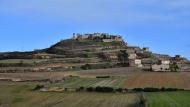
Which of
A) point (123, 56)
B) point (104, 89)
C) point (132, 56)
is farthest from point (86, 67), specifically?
point (104, 89)

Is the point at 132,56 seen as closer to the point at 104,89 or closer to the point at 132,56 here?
the point at 132,56

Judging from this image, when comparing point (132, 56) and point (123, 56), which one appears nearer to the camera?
point (123, 56)

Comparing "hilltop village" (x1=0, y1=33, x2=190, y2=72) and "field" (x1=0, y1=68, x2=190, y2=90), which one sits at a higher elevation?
"hilltop village" (x1=0, y1=33, x2=190, y2=72)

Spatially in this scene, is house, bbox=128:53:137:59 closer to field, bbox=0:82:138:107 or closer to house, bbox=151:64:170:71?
house, bbox=151:64:170:71

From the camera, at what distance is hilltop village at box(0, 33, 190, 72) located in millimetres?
126000

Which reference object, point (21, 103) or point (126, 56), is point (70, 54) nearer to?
point (126, 56)

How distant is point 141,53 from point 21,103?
129519mm

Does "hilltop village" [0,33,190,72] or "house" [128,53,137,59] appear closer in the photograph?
"hilltop village" [0,33,190,72]

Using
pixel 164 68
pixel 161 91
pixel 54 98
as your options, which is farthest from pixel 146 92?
pixel 164 68

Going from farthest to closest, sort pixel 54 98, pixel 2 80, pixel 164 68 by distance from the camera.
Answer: pixel 164 68
pixel 2 80
pixel 54 98

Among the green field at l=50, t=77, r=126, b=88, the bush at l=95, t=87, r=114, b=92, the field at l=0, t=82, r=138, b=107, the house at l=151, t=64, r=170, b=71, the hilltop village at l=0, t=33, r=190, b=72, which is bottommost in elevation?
the field at l=0, t=82, r=138, b=107

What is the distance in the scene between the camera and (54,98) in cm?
5541

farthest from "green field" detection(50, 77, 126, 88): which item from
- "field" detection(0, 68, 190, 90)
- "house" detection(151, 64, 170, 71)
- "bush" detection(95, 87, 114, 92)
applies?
"house" detection(151, 64, 170, 71)

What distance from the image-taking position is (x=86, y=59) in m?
145
